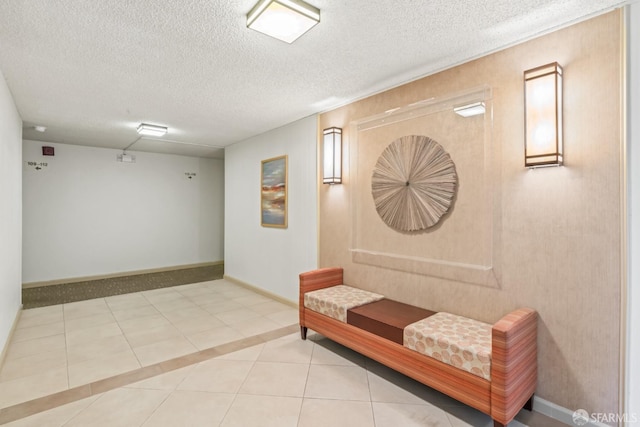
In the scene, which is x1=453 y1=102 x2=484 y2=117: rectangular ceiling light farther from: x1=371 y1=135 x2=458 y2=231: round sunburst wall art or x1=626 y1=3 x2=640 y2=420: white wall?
x1=626 y1=3 x2=640 y2=420: white wall

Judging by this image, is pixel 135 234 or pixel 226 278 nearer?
pixel 226 278

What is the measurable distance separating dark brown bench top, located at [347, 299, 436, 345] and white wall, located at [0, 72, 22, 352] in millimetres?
3379

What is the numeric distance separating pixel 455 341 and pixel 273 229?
11.4ft

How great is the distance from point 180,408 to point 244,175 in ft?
14.1

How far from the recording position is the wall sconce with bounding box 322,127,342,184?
3.97 m

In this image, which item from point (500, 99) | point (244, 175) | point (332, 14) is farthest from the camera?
point (244, 175)

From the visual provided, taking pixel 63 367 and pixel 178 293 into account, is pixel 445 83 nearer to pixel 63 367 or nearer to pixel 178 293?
pixel 63 367

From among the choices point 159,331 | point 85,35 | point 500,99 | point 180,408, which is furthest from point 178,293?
point 500,99

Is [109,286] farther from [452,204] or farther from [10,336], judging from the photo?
[452,204]

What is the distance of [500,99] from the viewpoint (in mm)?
2596

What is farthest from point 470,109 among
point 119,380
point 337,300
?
point 119,380

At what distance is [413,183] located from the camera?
10.4 ft

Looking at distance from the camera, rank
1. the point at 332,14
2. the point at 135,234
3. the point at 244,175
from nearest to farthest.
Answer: the point at 332,14 < the point at 244,175 < the point at 135,234

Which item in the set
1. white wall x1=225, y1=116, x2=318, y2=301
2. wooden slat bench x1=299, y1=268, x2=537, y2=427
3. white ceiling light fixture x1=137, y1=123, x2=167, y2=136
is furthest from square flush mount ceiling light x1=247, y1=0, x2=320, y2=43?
white ceiling light fixture x1=137, y1=123, x2=167, y2=136
